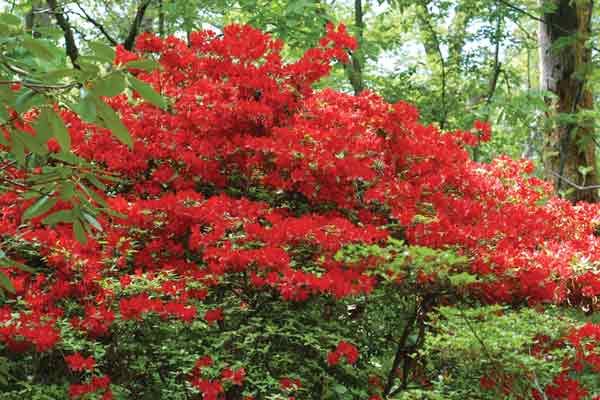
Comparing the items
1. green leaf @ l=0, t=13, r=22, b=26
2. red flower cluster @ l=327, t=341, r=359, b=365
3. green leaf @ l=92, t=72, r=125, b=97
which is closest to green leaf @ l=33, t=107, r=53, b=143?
green leaf @ l=92, t=72, r=125, b=97

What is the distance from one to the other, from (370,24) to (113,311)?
11339mm

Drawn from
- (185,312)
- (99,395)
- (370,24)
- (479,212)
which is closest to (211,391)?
(185,312)

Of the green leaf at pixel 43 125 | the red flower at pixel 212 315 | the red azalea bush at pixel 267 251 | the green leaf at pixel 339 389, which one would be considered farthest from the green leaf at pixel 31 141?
the green leaf at pixel 339 389

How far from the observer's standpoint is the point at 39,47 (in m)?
1.23

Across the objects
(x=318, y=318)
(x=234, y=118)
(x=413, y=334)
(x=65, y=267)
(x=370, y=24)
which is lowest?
(x=413, y=334)

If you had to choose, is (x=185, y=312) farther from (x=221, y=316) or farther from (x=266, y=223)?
(x=266, y=223)

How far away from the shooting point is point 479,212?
3381mm

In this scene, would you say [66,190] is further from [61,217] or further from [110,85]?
[110,85]

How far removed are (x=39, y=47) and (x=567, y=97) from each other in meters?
6.11

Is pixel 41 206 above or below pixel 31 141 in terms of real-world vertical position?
below

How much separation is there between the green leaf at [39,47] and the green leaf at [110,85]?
123 mm

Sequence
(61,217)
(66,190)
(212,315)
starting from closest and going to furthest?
1. (66,190)
2. (61,217)
3. (212,315)

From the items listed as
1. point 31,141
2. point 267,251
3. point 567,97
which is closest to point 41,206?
point 31,141

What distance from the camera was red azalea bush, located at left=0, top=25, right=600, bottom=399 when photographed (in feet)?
8.95
